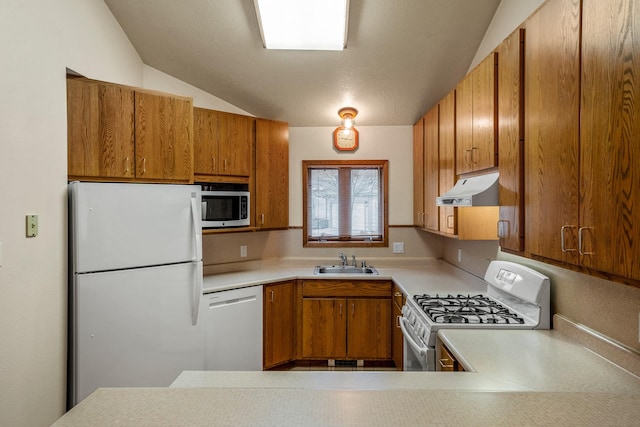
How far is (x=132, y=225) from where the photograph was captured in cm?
217

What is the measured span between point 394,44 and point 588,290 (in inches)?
84.6

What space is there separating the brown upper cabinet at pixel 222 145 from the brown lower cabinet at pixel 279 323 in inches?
42.0


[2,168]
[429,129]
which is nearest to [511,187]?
[429,129]

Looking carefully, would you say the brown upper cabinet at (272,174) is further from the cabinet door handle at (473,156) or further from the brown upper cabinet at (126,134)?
the cabinet door handle at (473,156)

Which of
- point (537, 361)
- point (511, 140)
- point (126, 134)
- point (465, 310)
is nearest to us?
point (537, 361)

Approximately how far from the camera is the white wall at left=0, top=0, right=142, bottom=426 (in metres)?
1.64

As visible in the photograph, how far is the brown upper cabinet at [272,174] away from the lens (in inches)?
131

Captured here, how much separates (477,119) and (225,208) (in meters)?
2.09

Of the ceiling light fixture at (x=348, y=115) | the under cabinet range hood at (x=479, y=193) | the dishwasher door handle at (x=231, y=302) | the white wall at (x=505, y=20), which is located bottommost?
the dishwasher door handle at (x=231, y=302)

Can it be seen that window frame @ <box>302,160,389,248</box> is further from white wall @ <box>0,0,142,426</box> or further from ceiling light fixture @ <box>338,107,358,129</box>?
white wall @ <box>0,0,142,426</box>

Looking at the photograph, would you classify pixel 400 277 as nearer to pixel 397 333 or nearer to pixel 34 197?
pixel 397 333

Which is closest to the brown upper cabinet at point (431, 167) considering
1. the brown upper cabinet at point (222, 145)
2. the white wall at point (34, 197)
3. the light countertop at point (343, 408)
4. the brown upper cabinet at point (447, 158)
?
the brown upper cabinet at point (447, 158)

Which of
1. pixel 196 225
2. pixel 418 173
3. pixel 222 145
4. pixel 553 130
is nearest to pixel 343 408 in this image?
pixel 553 130

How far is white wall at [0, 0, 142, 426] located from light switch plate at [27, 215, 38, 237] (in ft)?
0.09
